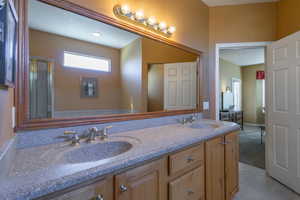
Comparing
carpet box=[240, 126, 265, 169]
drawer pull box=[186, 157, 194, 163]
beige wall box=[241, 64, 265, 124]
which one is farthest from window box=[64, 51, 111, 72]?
beige wall box=[241, 64, 265, 124]

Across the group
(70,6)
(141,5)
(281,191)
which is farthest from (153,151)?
(281,191)

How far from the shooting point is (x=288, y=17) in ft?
7.23

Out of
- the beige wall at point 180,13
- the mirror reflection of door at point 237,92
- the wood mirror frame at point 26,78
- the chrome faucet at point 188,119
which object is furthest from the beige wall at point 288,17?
the mirror reflection of door at point 237,92

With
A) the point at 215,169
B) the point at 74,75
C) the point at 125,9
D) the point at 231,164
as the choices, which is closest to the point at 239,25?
the point at 125,9

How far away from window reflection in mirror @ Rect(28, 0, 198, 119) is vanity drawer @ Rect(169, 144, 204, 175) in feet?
2.13

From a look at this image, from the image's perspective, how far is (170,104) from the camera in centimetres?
198

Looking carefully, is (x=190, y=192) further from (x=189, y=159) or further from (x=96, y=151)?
(x=96, y=151)

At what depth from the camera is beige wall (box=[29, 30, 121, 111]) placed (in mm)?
1094

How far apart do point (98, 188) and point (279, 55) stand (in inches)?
105

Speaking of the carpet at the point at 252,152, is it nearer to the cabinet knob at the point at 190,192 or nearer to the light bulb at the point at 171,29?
the cabinet knob at the point at 190,192

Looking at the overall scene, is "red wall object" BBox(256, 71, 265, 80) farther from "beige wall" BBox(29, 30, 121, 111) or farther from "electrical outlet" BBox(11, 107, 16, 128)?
"electrical outlet" BBox(11, 107, 16, 128)

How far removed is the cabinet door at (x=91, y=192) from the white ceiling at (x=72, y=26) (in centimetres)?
103

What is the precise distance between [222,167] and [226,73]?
5.16 m

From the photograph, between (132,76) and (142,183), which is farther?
(132,76)
